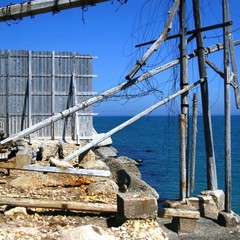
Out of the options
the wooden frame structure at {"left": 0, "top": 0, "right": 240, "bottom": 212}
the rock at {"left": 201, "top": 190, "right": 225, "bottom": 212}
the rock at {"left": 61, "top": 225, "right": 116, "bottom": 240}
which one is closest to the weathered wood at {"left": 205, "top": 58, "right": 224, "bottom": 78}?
the wooden frame structure at {"left": 0, "top": 0, "right": 240, "bottom": 212}

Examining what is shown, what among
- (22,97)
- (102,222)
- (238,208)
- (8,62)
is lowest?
(238,208)

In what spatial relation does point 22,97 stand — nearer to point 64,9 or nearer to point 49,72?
point 49,72

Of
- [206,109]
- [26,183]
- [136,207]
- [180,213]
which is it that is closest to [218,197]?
[206,109]

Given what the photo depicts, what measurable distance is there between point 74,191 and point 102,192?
84 cm

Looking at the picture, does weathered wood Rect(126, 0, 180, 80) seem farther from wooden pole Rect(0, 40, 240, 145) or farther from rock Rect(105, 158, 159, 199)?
rock Rect(105, 158, 159, 199)

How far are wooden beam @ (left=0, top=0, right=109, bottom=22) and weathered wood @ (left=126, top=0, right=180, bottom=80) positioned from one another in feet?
9.55

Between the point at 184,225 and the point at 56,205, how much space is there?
2645 millimetres

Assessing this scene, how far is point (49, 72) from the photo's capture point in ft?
58.9

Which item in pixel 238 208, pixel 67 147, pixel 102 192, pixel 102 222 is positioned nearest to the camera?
pixel 102 222

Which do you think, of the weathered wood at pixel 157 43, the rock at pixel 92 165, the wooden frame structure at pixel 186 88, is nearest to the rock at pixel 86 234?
the wooden frame structure at pixel 186 88

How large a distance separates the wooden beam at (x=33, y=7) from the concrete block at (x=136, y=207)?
3470mm

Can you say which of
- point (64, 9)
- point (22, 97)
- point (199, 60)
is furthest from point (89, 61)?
point (64, 9)

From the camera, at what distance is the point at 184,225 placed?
875 cm

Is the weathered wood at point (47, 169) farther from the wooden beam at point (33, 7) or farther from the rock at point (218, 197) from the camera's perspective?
the wooden beam at point (33, 7)
